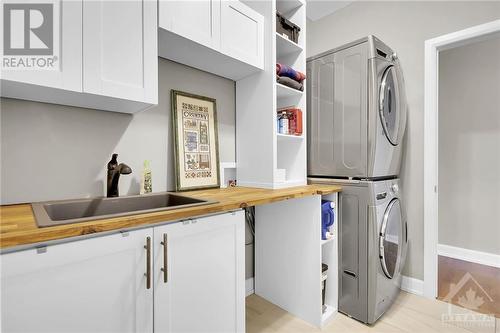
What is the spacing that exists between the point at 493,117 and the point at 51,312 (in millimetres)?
3934

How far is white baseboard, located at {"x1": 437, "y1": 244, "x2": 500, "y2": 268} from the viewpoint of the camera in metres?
2.76

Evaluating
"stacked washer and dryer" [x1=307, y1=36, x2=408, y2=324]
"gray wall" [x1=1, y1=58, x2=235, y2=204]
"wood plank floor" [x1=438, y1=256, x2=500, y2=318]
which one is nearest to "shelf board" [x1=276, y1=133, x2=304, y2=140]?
"stacked washer and dryer" [x1=307, y1=36, x2=408, y2=324]

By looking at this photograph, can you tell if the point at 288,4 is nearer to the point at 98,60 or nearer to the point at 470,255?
the point at 98,60

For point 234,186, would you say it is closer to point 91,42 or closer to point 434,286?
point 91,42

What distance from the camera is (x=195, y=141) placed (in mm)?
1788

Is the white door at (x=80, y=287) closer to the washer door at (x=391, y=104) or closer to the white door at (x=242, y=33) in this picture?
the white door at (x=242, y=33)

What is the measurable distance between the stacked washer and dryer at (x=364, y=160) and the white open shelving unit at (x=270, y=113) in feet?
0.54

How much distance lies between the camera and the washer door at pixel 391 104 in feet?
5.88

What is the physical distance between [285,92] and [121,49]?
1.20 m

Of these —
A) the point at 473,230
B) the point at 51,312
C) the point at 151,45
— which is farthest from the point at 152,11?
the point at 473,230

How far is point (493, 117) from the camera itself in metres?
2.77

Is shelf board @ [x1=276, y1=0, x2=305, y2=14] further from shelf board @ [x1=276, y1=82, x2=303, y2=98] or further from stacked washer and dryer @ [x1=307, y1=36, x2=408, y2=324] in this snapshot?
shelf board @ [x1=276, y1=82, x2=303, y2=98]
